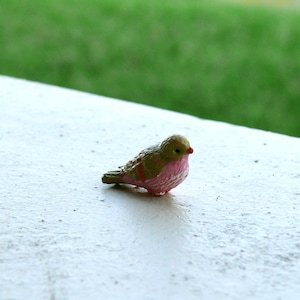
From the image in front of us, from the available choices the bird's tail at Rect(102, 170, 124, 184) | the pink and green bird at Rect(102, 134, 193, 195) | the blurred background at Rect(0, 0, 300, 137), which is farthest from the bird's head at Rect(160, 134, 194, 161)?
the blurred background at Rect(0, 0, 300, 137)

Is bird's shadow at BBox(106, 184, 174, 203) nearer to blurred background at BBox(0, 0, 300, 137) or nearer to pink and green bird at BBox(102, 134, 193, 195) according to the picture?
pink and green bird at BBox(102, 134, 193, 195)

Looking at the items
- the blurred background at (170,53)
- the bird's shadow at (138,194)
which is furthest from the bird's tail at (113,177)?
the blurred background at (170,53)

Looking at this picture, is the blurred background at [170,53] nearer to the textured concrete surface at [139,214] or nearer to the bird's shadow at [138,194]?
the textured concrete surface at [139,214]

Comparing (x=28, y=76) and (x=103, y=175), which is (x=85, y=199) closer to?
(x=103, y=175)

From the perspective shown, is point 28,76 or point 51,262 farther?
point 28,76

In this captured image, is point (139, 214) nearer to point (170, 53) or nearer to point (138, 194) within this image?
point (138, 194)

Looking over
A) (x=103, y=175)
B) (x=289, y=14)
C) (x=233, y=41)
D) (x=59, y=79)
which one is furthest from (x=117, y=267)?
(x=289, y=14)

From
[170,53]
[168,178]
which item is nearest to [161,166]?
[168,178]
